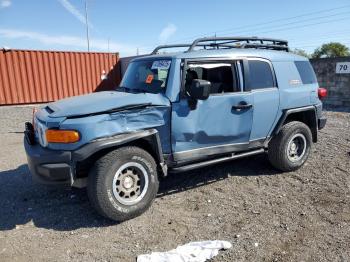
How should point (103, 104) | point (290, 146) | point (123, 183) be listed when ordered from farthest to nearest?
point (290, 146)
point (123, 183)
point (103, 104)

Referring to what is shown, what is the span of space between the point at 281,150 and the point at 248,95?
1.10 meters

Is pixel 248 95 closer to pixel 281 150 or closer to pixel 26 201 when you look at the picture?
pixel 281 150

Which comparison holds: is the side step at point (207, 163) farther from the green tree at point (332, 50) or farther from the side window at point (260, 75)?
the green tree at point (332, 50)

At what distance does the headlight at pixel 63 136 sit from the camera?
3.47 m

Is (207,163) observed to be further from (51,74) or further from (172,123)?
(51,74)

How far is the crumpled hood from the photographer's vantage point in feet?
11.8

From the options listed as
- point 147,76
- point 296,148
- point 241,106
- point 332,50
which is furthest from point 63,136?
point 332,50

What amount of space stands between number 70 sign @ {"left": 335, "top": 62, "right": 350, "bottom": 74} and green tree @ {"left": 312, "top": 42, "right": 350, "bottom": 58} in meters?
45.4

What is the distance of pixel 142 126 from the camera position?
3.84 metres

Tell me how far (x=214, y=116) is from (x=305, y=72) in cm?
212

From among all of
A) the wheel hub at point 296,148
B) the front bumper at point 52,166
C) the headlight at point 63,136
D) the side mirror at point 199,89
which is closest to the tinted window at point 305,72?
the wheel hub at point 296,148

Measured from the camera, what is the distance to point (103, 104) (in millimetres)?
3736

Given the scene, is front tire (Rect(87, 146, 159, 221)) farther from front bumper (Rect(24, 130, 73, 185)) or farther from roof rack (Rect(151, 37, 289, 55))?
roof rack (Rect(151, 37, 289, 55))

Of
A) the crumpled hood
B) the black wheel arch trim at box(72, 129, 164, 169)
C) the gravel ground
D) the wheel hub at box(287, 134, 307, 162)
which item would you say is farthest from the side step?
the crumpled hood
